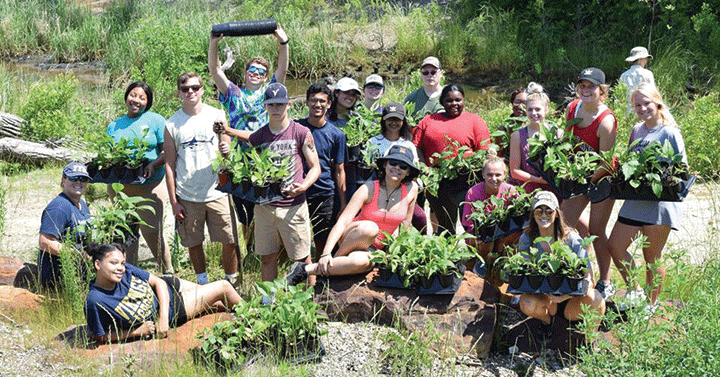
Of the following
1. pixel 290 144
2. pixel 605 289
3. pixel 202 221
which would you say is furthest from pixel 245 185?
pixel 605 289

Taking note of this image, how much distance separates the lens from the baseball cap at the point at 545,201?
20.7 feet

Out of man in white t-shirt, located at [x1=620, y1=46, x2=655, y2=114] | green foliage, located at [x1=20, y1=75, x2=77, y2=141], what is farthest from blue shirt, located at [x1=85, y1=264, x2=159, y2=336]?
man in white t-shirt, located at [x1=620, y1=46, x2=655, y2=114]

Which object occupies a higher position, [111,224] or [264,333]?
[111,224]

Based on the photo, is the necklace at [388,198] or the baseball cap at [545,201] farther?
the necklace at [388,198]

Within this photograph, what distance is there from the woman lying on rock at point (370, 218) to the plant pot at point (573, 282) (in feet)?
4.47

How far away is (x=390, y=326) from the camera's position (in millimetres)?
6641

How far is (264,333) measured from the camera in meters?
6.09

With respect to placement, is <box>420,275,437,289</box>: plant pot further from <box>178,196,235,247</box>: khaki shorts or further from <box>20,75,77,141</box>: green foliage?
<box>20,75,77,141</box>: green foliage

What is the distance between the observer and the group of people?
6.39 metres

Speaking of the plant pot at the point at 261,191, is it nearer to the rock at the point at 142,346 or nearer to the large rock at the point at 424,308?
the large rock at the point at 424,308

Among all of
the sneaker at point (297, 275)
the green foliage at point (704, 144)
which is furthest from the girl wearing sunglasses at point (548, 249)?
the green foliage at point (704, 144)

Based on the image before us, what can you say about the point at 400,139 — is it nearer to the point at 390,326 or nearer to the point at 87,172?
the point at 390,326

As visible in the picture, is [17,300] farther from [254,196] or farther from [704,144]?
[704,144]

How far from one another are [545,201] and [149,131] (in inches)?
141
